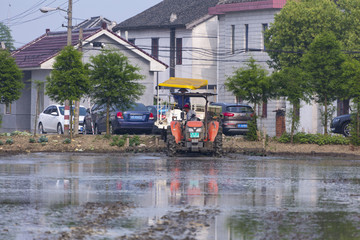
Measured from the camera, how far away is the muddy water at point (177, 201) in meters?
10.2

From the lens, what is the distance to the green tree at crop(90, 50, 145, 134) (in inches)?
1253

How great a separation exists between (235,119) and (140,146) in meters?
6.40

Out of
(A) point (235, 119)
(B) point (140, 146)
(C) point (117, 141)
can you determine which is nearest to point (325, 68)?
(A) point (235, 119)

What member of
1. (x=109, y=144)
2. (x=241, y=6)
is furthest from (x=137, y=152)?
(x=241, y=6)

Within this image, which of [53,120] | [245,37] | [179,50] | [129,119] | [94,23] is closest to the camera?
[129,119]

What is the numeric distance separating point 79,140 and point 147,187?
15.6 meters

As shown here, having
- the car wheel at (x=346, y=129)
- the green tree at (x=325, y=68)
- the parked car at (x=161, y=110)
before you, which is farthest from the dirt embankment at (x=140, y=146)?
the car wheel at (x=346, y=129)

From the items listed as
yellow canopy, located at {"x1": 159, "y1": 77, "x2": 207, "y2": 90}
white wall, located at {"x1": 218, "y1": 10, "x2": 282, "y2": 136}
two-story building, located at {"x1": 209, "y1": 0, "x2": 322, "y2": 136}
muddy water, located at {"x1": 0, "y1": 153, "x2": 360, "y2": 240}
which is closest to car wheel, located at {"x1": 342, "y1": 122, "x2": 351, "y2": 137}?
yellow canopy, located at {"x1": 159, "y1": 77, "x2": 207, "y2": 90}

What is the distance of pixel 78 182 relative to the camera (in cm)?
1636

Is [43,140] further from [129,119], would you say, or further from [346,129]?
[346,129]

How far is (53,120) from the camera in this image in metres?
39.5

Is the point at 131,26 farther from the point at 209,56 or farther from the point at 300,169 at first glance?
the point at 300,169

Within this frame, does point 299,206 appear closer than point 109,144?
Yes

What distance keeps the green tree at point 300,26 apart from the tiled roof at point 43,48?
37.7 feet
